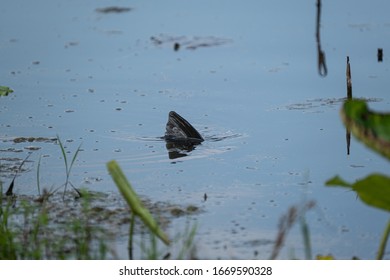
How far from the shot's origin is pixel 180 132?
20.7 feet

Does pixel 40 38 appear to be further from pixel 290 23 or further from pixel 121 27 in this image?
pixel 290 23

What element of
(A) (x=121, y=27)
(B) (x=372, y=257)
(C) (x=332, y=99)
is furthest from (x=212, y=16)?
(B) (x=372, y=257)

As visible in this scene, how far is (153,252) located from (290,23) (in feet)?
19.8

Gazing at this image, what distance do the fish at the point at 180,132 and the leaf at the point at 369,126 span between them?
3065 millimetres

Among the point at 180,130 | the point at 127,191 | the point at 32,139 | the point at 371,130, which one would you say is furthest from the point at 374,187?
the point at 32,139

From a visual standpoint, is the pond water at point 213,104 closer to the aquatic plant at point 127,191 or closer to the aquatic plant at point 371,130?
the aquatic plant at point 127,191

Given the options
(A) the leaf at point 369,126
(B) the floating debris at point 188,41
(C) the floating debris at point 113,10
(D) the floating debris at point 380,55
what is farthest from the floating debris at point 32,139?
(C) the floating debris at point 113,10

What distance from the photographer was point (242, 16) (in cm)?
991

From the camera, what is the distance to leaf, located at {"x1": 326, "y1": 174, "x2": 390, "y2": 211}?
332 centimetres

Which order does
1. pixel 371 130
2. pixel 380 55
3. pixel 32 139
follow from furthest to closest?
pixel 380 55 < pixel 32 139 < pixel 371 130

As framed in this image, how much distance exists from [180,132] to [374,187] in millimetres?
3035

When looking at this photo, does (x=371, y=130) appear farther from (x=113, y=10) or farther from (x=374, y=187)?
(x=113, y=10)

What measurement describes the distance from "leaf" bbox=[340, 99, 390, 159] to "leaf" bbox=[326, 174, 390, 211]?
15 centimetres
